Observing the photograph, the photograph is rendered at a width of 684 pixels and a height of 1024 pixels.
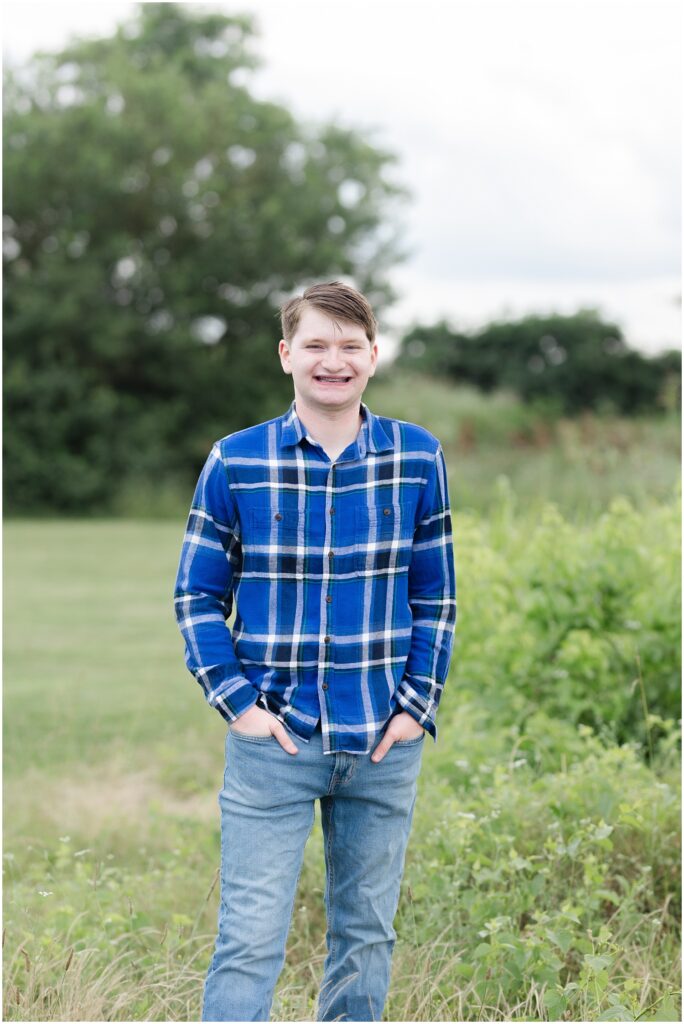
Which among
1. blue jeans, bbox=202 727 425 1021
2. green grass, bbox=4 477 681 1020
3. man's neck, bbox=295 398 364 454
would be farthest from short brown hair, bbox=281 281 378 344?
green grass, bbox=4 477 681 1020

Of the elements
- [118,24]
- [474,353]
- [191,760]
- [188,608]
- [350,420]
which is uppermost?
[118,24]

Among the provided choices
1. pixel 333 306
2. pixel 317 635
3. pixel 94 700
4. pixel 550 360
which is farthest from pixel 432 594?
pixel 550 360

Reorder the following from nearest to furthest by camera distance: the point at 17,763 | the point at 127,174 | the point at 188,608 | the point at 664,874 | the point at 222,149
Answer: the point at 188,608 → the point at 664,874 → the point at 17,763 → the point at 127,174 → the point at 222,149

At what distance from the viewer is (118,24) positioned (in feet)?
71.8

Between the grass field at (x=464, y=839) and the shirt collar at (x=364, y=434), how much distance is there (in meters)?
1.17

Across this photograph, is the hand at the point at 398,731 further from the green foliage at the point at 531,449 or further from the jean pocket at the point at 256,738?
the green foliage at the point at 531,449

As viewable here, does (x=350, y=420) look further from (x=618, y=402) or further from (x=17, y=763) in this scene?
(x=618, y=402)

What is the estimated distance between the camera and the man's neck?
2.37m

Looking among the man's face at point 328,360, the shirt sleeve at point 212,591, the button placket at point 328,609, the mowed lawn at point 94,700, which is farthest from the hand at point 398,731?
the mowed lawn at point 94,700

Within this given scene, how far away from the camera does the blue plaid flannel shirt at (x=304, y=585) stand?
2.27m

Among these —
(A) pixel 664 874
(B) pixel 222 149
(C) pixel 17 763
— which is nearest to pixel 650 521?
(A) pixel 664 874

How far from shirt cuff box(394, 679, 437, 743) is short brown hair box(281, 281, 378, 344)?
75cm

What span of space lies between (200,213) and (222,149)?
4.94ft

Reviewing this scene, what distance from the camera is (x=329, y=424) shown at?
2375mm
